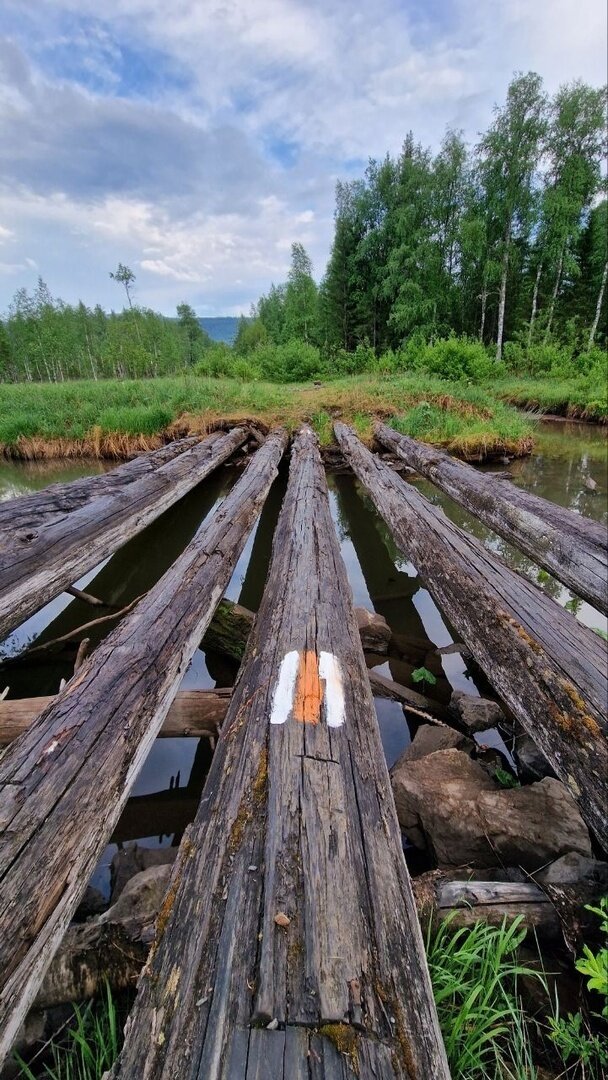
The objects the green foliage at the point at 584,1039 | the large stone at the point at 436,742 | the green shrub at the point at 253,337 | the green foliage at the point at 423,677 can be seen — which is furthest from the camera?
the green shrub at the point at 253,337

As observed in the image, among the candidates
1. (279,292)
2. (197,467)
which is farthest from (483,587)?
(279,292)

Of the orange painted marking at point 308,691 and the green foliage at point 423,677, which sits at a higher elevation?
the orange painted marking at point 308,691

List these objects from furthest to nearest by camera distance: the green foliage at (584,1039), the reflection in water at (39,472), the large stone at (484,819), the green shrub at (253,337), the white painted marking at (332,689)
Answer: the green shrub at (253,337) → the reflection in water at (39,472) → the large stone at (484,819) → the white painted marking at (332,689) → the green foliage at (584,1039)

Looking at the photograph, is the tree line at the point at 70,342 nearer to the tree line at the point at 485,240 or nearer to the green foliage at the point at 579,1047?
the tree line at the point at 485,240

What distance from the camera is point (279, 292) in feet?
160

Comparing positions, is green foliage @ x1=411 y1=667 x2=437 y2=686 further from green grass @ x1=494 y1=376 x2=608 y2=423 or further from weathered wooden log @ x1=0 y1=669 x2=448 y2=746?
green grass @ x1=494 y1=376 x2=608 y2=423

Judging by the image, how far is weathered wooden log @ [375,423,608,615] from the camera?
Answer: 2.48 metres

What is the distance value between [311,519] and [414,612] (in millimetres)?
1243

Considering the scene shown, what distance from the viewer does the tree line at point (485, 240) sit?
18.6 m

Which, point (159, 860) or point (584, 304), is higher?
point (584, 304)

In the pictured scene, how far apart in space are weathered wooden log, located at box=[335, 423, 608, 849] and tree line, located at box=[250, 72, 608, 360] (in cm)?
2041

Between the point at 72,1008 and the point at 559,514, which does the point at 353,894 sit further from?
the point at 559,514

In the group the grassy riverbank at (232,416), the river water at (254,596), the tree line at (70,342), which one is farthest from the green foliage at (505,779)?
the tree line at (70,342)

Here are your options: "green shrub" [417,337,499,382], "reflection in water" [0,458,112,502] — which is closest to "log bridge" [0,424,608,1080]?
"reflection in water" [0,458,112,502]
